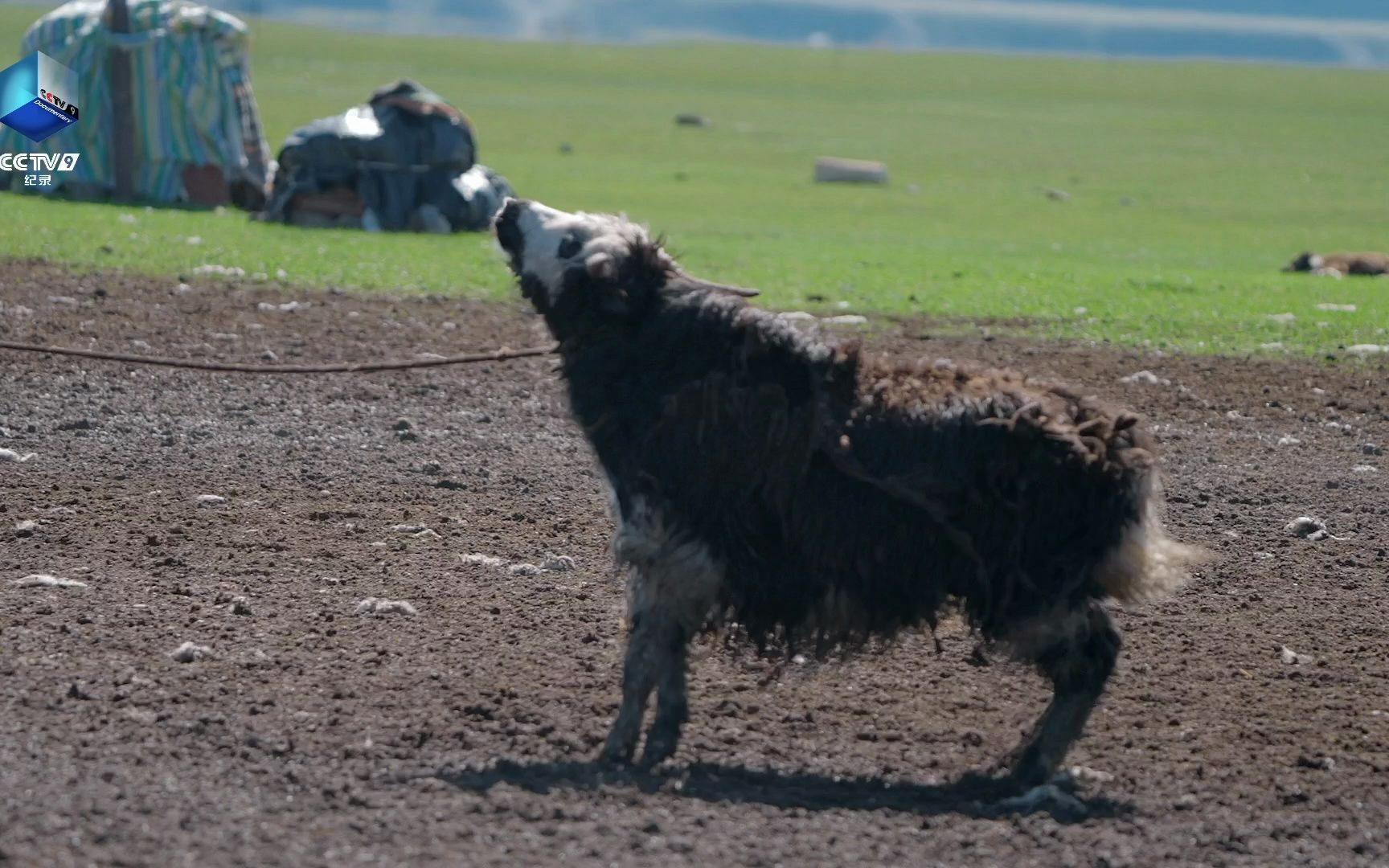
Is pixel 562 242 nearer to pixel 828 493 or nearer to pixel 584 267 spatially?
A: pixel 584 267

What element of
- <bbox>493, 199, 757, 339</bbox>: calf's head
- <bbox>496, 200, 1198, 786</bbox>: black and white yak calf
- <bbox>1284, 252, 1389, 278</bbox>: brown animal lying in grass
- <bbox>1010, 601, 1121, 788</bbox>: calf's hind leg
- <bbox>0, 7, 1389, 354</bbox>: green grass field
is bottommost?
<bbox>0, 7, 1389, 354</bbox>: green grass field

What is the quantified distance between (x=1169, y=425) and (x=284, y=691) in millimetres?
7148

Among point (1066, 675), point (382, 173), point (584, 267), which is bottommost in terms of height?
point (382, 173)

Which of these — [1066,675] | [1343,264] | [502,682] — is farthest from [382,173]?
[1066,675]

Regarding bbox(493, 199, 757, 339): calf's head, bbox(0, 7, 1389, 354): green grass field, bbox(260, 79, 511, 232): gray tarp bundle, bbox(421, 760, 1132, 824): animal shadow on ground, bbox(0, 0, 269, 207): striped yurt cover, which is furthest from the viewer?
bbox(0, 0, 269, 207): striped yurt cover

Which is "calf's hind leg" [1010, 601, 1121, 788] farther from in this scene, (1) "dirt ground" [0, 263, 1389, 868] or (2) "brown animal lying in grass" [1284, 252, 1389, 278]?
(2) "brown animal lying in grass" [1284, 252, 1389, 278]

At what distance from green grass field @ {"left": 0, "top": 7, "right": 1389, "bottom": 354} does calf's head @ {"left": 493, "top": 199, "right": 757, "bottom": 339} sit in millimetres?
9301

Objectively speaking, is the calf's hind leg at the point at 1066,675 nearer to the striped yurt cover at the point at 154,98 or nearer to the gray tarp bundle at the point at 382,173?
the gray tarp bundle at the point at 382,173

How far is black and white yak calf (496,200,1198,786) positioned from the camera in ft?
18.9

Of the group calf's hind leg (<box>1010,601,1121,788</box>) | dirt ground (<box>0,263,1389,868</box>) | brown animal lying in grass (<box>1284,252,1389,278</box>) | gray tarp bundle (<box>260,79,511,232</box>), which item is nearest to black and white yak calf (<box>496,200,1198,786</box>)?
calf's hind leg (<box>1010,601,1121,788</box>)

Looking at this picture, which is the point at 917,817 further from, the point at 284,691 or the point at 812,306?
the point at 812,306

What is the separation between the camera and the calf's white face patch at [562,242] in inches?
238

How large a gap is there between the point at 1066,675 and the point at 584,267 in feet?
7.00

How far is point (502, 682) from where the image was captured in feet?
21.6
